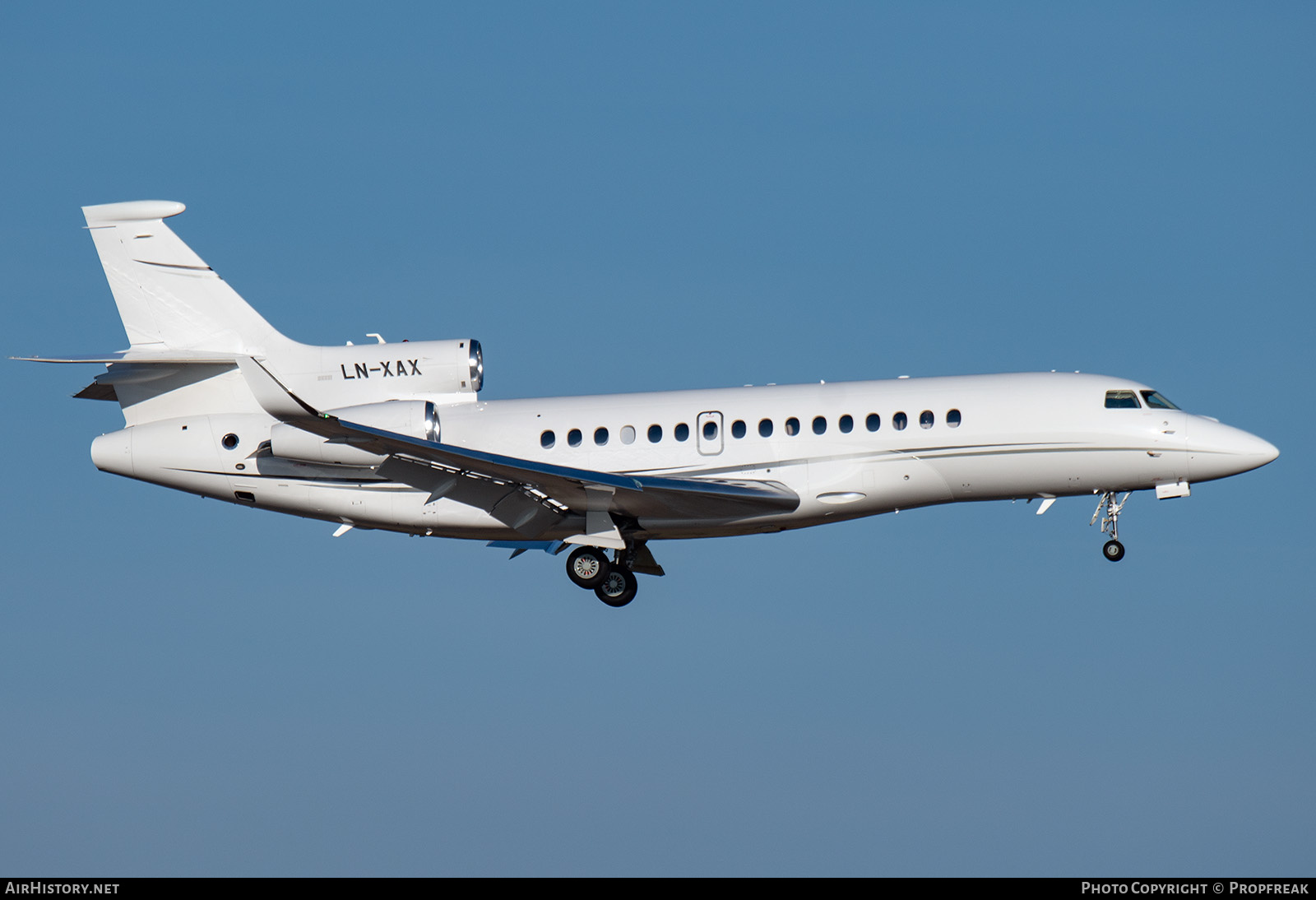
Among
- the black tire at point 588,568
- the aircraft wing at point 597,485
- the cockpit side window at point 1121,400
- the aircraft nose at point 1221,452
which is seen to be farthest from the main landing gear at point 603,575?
the aircraft nose at point 1221,452

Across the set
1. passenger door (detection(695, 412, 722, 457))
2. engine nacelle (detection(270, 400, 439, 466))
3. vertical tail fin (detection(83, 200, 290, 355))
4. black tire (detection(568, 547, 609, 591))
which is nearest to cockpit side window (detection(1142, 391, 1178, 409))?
passenger door (detection(695, 412, 722, 457))

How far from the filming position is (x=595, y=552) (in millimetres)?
25859

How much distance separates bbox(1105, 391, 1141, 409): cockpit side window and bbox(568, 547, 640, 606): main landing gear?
26.0 feet

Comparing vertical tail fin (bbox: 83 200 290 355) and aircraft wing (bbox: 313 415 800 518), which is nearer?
aircraft wing (bbox: 313 415 800 518)

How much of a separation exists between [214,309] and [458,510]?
18.6 feet

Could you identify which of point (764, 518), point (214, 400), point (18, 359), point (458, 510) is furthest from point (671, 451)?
point (18, 359)

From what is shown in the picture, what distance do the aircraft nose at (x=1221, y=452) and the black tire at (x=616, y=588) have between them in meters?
8.95

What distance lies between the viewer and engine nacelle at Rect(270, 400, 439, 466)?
2341 centimetres

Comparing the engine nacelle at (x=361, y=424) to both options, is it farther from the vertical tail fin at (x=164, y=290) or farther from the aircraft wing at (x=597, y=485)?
the vertical tail fin at (x=164, y=290)

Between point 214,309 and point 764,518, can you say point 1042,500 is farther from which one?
point 214,309

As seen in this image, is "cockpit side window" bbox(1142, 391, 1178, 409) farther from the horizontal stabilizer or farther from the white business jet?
the horizontal stabilizer

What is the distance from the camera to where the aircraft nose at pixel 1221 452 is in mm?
24547

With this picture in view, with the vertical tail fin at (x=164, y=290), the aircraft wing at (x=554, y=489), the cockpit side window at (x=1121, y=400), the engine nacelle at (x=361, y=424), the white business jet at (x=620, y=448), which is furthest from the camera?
the vertical tail fin at (x=164, y=290)
